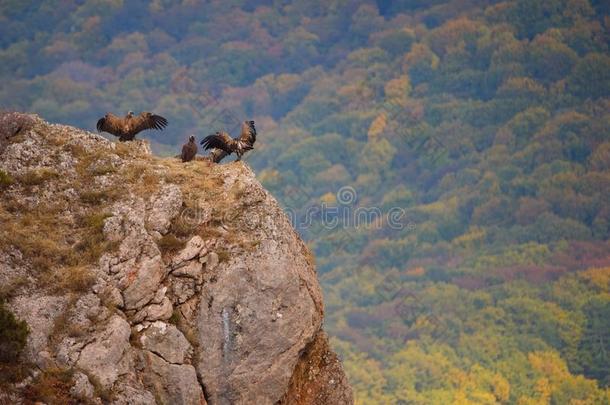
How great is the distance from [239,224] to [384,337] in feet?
458

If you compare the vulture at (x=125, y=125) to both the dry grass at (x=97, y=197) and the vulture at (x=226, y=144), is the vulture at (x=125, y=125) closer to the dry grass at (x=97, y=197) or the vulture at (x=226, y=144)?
the vulture at (x=226, y=144)

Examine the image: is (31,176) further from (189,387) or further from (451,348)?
(451,348)

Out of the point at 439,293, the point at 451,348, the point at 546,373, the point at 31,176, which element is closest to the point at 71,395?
the point at 31,176

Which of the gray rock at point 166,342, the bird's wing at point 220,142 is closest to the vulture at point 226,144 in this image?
the bird's wing at point 220,142

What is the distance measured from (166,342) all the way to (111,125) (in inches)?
376

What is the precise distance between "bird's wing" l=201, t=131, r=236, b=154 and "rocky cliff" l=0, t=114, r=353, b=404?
172cm

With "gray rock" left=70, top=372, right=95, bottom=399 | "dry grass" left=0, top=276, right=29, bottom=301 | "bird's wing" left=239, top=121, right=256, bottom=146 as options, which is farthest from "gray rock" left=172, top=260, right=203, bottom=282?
"bird's wing" left=239, top=121, right=256, bottom=146

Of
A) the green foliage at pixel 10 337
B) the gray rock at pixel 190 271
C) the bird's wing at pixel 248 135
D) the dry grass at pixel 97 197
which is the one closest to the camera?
the green foliage at pixel 10 337

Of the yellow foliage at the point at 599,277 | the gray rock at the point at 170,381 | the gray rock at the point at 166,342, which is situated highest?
the yellow foliage at the point at 599,277

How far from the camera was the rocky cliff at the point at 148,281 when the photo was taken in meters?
33.8

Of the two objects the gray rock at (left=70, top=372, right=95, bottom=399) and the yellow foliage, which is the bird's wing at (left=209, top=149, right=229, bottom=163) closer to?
the gray rock at (left=70, top=372, right=95, bottom=399)

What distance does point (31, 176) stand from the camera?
37344mm

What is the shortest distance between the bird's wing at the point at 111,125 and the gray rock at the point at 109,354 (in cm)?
917

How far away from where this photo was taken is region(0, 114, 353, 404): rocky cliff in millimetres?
33750
